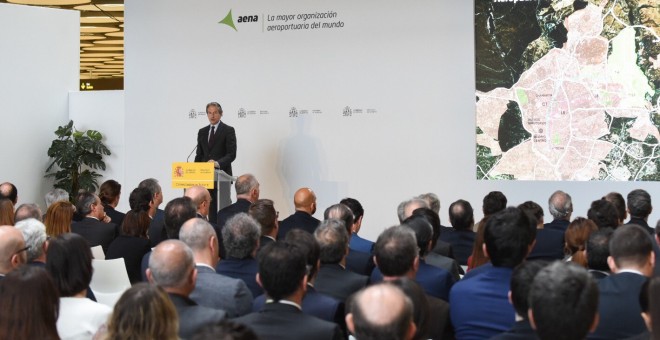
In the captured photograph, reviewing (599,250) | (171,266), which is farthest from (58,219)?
(599,250)

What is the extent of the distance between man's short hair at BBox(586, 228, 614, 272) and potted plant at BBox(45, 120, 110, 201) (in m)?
10.2

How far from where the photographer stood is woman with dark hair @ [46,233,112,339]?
3582mm

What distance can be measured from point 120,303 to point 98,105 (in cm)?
1174

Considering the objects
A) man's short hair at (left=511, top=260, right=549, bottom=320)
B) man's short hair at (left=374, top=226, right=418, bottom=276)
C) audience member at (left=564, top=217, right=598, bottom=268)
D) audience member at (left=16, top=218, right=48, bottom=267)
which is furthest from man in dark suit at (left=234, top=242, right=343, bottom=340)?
audience member at (left=564, top=217, right=598, bottom=268)

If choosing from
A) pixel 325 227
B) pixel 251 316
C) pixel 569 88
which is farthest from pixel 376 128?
pixel 251 316

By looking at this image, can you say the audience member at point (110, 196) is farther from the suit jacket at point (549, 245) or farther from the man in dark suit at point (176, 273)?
the man in dark suit at point (176, 273)

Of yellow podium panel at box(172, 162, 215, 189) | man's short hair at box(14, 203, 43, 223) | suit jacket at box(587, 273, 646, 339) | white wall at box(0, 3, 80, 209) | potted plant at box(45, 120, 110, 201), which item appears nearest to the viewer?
suit jacket at box(587, 273, 646, 339)

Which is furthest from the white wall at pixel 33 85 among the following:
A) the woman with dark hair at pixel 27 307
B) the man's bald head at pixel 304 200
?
the woman with dark hair at pixel 27 307

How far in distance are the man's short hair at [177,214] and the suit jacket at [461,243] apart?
205 cm

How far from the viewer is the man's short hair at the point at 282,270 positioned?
351 cm

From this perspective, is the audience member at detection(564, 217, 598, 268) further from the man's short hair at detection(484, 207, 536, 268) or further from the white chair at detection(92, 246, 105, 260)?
the white chair at detection(92, 246, 105, 260)

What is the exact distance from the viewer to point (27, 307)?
305cm

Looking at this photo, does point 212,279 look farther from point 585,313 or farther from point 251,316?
point 585,313

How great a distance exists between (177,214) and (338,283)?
1784 mm
